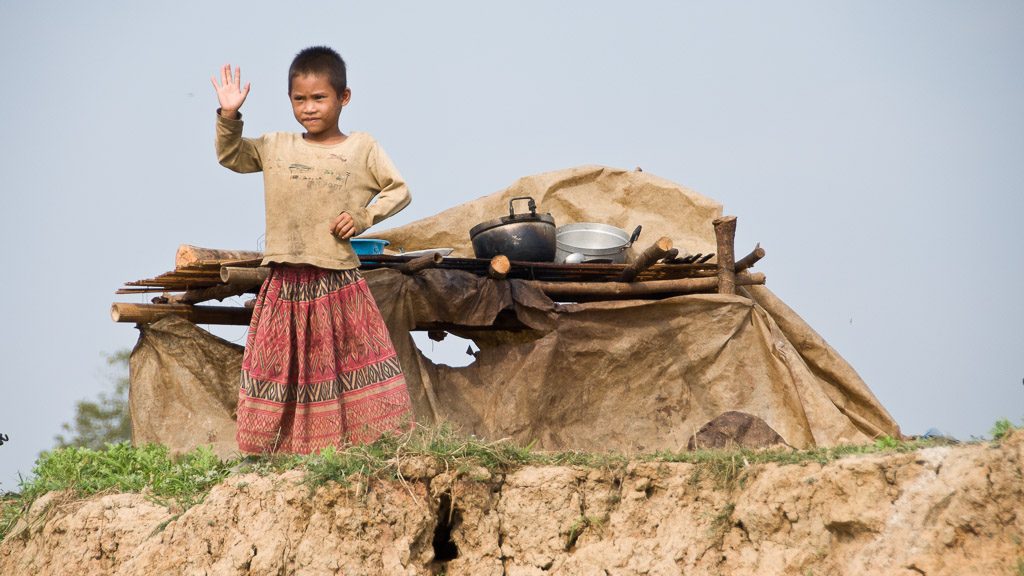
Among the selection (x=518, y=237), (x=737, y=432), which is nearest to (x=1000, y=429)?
(x=737, y=432)

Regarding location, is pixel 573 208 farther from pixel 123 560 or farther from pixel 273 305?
pixel 123 560

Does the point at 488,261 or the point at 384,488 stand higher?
the point at 488,261

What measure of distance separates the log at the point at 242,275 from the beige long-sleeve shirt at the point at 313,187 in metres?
0.75

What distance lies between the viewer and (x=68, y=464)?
19.0 ft

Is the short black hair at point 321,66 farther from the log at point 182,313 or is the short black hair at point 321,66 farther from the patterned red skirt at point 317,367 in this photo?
the log at point 182,313

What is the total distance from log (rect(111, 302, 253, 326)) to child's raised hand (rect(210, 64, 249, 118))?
2.19m

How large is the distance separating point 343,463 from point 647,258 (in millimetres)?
3593

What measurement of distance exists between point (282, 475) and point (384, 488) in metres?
0.49

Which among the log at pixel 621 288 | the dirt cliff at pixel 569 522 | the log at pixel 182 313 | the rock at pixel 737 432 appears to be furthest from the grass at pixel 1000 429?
the log at pixel 182 313

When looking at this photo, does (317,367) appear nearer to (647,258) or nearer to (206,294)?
(206,294)

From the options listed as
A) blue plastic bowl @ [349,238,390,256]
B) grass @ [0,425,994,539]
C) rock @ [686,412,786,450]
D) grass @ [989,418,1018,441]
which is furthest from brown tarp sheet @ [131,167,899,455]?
grass @ [989,418,1018,441]

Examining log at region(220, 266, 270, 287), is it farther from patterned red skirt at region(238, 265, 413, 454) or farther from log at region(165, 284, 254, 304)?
patterned red skirt at region(238, 265, 413, 454)

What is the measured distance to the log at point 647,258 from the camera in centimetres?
734

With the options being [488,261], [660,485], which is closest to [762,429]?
[488,261]
